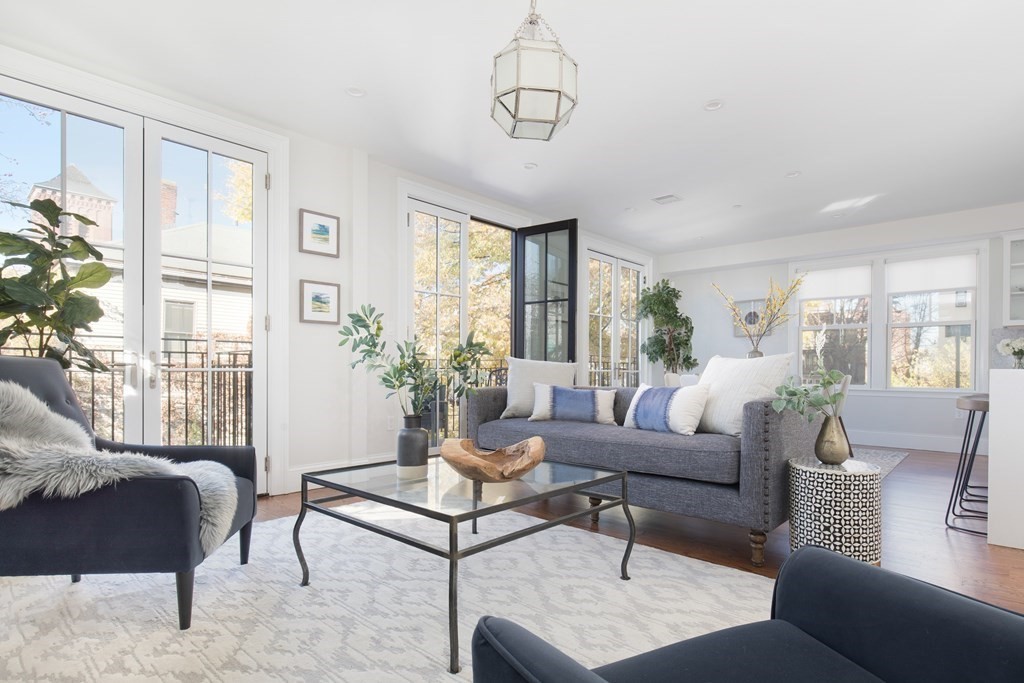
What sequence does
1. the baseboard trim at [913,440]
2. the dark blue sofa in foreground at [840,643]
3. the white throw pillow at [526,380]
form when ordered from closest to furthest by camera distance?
the dark blue sofa in foreground at [840,643], the white throw pillow at [526,380], the baseboard trim at [913,440]

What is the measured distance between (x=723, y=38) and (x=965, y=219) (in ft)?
15.9

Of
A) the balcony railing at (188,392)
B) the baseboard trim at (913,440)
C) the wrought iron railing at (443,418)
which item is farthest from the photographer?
the baseboard trim at (913,440)

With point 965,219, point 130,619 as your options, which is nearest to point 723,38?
point 130,619

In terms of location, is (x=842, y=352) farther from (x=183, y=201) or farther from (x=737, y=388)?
(x=183, y=201)

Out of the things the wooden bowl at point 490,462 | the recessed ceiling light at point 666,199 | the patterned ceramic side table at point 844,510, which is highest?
the recessed ceiling light at point 666,199

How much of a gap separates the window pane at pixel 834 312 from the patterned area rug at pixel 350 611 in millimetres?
5614

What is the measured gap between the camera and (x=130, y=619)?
1791 millimetres

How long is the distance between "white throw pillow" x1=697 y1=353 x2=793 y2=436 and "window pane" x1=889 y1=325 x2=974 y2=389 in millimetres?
4643

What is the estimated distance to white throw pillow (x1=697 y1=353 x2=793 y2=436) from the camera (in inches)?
108

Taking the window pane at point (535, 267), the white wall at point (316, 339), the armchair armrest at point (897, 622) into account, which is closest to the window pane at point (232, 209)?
the white wall at point (316, 339)

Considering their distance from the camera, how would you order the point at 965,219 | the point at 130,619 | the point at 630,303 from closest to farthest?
the point at 130,619 < the point at 965,219 < the point at 630,303

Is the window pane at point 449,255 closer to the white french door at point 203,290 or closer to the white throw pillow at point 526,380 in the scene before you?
the white throw pillow at point 526,380

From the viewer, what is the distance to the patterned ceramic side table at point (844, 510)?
224cm

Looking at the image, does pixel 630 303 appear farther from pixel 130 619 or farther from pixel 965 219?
pixel 130 619
